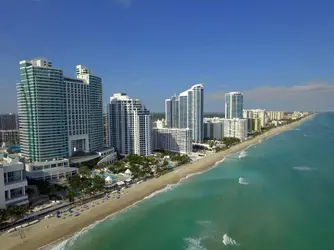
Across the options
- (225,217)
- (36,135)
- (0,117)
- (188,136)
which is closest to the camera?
(225,217)

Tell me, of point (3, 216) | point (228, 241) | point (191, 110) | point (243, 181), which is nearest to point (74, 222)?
point (3, 216)

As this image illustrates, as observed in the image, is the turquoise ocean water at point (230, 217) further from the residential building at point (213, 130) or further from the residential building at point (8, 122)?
the residential building at point (8, 122)

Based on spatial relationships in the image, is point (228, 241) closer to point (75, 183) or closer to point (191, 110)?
point (75, 183)

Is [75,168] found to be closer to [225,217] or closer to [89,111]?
[89,111]

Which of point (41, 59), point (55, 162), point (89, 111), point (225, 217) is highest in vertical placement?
point (41, 59)

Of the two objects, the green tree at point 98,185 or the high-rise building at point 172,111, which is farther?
the high-rise building at point 172,111

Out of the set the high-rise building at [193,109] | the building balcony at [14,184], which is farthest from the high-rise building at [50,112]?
the high-rise building at [193,109]

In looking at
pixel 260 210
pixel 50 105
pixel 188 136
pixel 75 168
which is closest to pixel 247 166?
pixel 188 136
